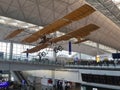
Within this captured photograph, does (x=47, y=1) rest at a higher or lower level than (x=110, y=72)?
higher

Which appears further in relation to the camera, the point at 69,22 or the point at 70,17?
the point at 69,22

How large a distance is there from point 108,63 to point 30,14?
12451 millimetres

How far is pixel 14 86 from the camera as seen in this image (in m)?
34.8

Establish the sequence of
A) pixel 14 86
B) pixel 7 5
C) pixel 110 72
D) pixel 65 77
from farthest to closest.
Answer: pixel 65 77 < pixel 14 86 < pixel 110 72 < pixel 7 5

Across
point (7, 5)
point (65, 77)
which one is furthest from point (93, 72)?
point (7, 5)

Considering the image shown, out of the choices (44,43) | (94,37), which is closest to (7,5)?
(44,43)

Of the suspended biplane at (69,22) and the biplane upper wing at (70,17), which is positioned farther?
the suspended biplane at (69,22)

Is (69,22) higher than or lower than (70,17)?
lower

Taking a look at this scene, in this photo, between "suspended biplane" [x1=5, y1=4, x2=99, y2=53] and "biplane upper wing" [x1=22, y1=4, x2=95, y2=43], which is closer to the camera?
"biplane upper wing" [x1=22, y1=4, x2=95, y2=43]

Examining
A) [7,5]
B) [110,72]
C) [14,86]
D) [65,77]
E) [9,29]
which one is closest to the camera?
[7,5]

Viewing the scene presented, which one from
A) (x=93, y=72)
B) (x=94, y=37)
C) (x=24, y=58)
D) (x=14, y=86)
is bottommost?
(x=14, y=86)

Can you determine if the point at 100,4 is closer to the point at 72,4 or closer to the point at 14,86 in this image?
the point at 72,4

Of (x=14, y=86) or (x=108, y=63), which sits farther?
(x=14, y=86)

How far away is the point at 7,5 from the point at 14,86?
15415 millimetres
